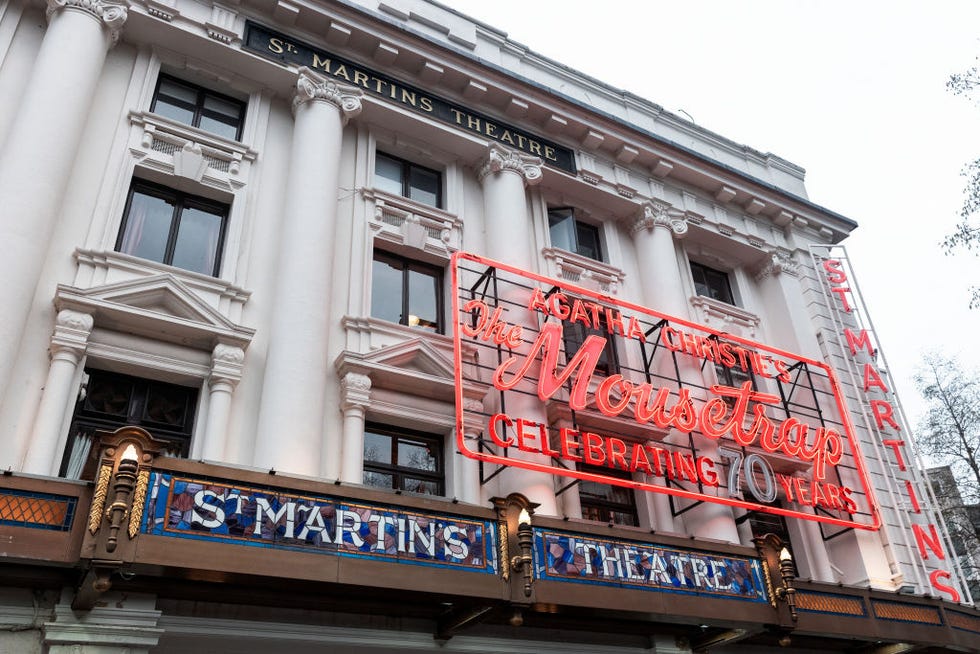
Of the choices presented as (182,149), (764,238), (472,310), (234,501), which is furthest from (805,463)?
(182,149)

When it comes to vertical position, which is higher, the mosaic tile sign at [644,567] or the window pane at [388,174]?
the window pane at [388,174]

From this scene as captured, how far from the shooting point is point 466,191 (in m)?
19.1

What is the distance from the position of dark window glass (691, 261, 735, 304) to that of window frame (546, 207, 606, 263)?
3.05m

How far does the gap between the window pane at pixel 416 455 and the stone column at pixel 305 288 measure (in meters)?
1.76

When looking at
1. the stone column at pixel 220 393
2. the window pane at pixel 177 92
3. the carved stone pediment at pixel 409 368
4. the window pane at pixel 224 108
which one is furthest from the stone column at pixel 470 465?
the window pane at pixel 177 92

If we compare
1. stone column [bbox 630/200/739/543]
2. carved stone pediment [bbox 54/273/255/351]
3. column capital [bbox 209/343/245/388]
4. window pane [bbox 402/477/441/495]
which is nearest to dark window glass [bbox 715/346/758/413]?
stone column [bbox 630/200/739/543]

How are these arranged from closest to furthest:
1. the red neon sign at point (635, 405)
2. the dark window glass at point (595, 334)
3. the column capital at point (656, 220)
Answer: the red neon sign at point (635, 405) → the dark window glass at point (595, 334) → the column capital at point (656, 220)

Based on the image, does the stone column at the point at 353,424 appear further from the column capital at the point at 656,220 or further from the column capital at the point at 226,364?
the column capital at the point at 656,220

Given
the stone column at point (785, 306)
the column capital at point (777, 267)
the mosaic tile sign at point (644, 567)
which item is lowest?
the mosaic tile sign at point (644, 567)

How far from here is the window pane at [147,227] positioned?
46.7ft

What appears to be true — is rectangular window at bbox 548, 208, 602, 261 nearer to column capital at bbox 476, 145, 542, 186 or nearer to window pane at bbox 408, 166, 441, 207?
column capital at bbox 476, 145, 542, 186

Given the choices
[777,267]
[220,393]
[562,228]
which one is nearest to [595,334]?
[562,228]

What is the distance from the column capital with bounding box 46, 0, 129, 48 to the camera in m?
15.0

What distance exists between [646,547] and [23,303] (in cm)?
1004
